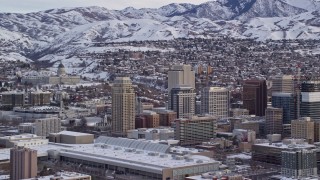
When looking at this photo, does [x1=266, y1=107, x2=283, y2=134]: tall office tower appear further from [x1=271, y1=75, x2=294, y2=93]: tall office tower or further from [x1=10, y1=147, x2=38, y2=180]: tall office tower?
[x1=10, y1=147, x2=38, y2=180]: tall office tower

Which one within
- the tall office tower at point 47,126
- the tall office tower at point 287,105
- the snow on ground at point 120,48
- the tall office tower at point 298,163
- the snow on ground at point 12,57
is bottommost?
the tall office tower at point 298,163

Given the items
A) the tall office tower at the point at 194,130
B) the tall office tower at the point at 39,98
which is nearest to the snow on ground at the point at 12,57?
the tall office tower at the point at 39,98

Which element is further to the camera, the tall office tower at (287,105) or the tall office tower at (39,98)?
the tall office tower at (39,98)

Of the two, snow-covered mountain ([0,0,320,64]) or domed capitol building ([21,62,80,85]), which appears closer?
domed capitol building ([21,62,80,85])

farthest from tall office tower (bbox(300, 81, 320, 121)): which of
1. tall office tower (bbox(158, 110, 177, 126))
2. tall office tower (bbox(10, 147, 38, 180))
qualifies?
tall office tower (bbox(10, 147, 38, 180))

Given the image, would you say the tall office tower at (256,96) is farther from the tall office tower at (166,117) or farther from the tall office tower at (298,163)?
the tall office tower at (298,163)

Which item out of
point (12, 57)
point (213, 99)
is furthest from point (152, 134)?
point (12, 57)

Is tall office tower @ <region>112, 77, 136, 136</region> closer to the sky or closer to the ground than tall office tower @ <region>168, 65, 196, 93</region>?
closer to the ground
